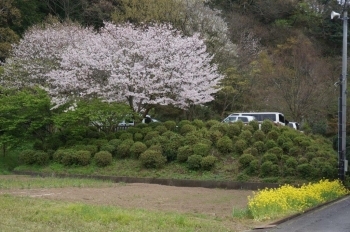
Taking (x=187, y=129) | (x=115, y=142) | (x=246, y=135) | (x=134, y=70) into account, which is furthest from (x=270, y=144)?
(x=134, y=70)

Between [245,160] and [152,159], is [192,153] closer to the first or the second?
[152,159]

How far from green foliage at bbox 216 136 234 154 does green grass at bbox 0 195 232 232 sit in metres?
10.7

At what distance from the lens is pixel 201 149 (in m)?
22.3

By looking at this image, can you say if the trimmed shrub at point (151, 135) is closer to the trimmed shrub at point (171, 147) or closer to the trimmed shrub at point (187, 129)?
the trimmed shrub at point (171, 147)

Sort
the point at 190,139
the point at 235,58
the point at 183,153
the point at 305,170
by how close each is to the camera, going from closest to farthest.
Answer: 1. the point at 305,170
2. the point at 183,153
3. the point at 190,139
4. the point at 235,58

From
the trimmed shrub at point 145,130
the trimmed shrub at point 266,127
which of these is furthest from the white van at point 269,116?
the trimmed shrub at point 145,130

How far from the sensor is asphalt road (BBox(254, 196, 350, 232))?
1135 centimetres

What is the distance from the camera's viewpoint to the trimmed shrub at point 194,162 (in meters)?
21.7

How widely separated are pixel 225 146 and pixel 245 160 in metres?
1.75

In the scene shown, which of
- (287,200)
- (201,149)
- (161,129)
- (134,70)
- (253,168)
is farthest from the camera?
(134,70)

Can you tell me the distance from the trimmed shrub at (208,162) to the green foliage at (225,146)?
3.71ft

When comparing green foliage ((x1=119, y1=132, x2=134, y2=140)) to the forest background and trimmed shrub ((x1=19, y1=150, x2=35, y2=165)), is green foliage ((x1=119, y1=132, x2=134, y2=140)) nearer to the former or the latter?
trimmed shrub ((x1=19, y1=150, x2=35, y2=165))

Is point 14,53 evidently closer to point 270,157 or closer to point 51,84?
point 51,84

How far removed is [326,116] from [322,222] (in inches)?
931
